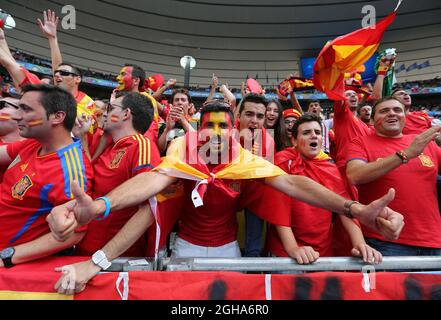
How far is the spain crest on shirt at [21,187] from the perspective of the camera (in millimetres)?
1693

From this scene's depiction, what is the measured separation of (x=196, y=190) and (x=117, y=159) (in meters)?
0.63

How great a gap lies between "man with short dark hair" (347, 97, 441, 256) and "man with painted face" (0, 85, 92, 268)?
79.0 inches

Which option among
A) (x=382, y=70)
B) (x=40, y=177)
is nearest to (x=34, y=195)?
(x=40, y=177)

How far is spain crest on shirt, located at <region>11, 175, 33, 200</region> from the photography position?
169 centimetres

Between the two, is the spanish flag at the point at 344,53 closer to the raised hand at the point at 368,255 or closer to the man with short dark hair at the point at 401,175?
the man with short dark hair at the point at 401,175

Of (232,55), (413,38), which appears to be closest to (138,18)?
(232,55)

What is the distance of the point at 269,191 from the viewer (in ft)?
6.81

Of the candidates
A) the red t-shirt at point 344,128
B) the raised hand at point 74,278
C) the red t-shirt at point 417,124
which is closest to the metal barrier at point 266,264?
the raised hand at point 74,278

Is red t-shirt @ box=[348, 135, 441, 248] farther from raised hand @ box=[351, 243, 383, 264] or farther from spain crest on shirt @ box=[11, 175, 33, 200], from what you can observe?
spain crest on shirt @ box=[11, 175, 33, 200]

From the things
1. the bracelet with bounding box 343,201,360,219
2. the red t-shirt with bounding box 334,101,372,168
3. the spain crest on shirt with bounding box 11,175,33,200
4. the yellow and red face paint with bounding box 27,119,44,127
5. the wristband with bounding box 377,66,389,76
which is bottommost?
the bracelet with bounding box 343,201,360,219

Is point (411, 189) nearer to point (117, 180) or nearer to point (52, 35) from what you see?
point (117, 180)

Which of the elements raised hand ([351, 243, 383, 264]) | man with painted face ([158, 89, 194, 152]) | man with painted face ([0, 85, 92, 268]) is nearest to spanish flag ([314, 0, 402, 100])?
man with painted face ([158, 89, 194, 152])

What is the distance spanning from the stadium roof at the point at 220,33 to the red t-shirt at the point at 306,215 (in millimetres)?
16880

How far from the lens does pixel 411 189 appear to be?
2.18 m
